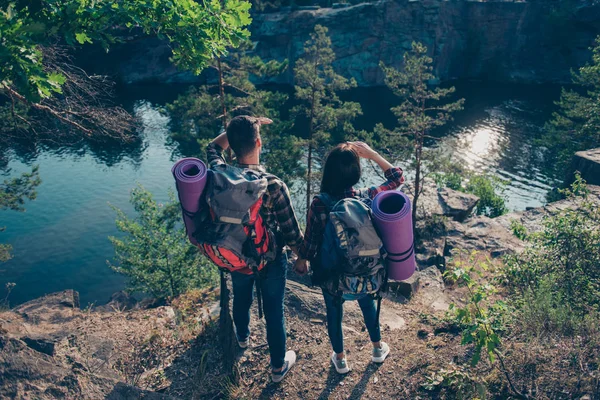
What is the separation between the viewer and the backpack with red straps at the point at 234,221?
10.2 feet

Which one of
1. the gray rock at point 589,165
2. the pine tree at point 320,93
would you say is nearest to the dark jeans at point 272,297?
the pine tree at point 320,93

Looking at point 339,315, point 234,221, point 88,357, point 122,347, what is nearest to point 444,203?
point 339,315

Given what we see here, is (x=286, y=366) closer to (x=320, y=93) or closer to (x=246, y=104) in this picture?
(x=246, y=104)

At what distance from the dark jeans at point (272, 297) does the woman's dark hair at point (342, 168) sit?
0.77 m

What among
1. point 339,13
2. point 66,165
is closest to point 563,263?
point 66,165

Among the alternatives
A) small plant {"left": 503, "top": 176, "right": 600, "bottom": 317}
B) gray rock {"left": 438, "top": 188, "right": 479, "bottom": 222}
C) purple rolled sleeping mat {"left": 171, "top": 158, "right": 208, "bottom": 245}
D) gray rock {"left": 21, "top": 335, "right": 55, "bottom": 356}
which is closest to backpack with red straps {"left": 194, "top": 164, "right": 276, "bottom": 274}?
purple rolled sleeping mat {"left": 171, "top": 158, "right": 208, "bottom": 245}

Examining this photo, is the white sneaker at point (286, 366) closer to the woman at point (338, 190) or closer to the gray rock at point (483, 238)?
the woman at point (338, 190)

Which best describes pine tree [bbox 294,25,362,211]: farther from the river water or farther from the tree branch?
the tree branch

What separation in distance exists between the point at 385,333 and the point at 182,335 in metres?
2.39

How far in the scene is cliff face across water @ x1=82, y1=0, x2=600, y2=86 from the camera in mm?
42125

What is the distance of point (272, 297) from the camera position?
354 cm

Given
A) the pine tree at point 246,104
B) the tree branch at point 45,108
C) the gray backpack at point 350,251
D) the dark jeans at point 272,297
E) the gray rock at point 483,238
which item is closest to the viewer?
the gray backpack at point 350,251

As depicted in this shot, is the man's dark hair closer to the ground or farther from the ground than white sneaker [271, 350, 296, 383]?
farther from the ground

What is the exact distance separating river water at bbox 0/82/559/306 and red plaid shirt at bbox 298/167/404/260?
14.5 m
